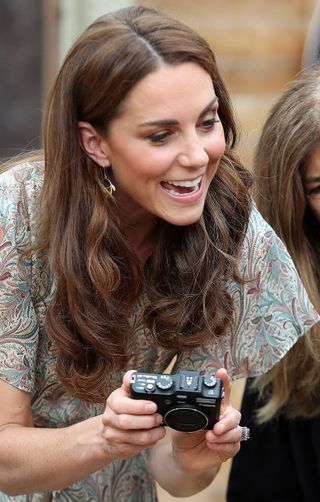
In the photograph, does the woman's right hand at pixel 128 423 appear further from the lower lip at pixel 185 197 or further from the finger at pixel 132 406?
the lower lip at pixel 185 197

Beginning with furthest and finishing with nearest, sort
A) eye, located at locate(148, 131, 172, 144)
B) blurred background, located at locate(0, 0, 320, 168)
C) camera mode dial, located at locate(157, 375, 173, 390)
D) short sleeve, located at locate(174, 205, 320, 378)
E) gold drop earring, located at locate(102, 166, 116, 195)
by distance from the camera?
blurred background, located at locate(0, 0, 320, 168), short sleeve, located at locate(174, 205, 320, 378), gold drop earring, located at locate(102, 166, 116, 195), eye, located at locate(148, 131, 172, 144), camera mode dial, located at locate(157, 375, 173, 390)

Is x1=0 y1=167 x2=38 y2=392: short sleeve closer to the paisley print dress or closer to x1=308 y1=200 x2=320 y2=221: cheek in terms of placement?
the paisley print dress

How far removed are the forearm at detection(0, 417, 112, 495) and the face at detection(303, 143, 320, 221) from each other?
84 centimetres

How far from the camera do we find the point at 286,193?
305 cm

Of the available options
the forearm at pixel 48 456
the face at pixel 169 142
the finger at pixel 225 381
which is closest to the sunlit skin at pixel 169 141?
the face at pixel 169 142

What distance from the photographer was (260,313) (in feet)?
9.39

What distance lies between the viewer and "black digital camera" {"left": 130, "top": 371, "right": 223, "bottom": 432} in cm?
238

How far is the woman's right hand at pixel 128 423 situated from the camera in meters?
2.39

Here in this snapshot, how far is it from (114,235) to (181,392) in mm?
404

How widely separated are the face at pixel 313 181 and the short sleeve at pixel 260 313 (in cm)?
23

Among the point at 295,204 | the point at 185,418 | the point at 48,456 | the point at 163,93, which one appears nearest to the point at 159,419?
the point at 185,418

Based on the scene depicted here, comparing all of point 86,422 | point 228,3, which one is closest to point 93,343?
point 86,422

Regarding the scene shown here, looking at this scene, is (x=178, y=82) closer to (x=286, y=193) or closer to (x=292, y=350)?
(x=286, y=193)

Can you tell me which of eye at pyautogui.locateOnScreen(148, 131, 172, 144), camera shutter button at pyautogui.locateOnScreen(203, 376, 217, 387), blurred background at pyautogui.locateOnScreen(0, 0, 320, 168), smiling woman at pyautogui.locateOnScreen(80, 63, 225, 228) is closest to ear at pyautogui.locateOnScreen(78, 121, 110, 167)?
smiling woman at pyautogui.locateOnScreen(80, 63, 225, 228)
